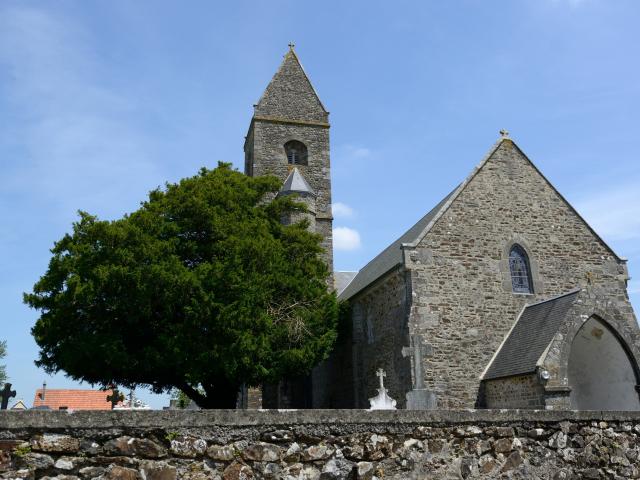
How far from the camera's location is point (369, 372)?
762 inches

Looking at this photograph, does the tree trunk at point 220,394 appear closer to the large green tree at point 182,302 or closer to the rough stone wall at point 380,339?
the large green tree at point 182,302

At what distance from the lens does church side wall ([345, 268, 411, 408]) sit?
16.4 meters

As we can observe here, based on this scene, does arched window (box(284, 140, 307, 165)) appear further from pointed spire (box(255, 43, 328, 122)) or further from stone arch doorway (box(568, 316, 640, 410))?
stone arch doorway (box(568, 316, 640, 410))

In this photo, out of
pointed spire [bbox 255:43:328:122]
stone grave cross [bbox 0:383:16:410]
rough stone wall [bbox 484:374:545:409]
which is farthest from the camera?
pointed spire [bbox 255:43:328:122]

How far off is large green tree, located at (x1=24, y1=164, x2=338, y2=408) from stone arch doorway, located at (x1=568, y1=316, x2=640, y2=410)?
25.1 feet

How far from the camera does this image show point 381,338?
18438 mm

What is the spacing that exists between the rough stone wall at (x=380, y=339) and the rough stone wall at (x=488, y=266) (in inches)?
30.3

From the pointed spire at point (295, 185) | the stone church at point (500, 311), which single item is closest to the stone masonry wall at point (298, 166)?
the pointed spire at point (295, 185)

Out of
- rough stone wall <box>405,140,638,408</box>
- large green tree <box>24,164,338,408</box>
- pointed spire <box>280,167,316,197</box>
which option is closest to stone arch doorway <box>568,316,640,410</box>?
rough stone wall <box>405,140,638,408</box>

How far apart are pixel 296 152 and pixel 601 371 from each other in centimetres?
1956

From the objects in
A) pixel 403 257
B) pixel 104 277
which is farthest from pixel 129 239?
pixel 403 257

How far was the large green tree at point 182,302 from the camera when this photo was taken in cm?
1650

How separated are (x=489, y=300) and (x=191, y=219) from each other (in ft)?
32.0

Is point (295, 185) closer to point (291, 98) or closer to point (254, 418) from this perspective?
point (291, 98)
